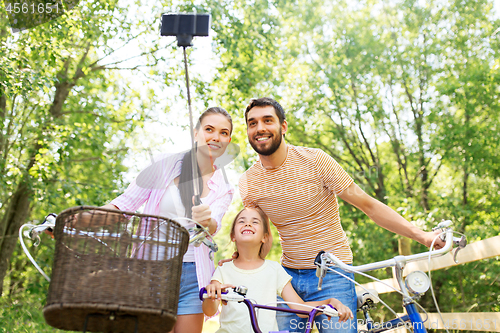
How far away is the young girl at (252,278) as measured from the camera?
2.27 metres

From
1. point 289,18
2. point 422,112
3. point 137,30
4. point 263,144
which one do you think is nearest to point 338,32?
point 289,18

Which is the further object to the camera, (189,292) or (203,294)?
(189,292)

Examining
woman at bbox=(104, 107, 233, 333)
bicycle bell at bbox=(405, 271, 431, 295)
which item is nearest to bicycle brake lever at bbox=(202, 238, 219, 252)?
woman at bbox=(104, 107, 233, 333)

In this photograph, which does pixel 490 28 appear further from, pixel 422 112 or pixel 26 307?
pixel 26 307

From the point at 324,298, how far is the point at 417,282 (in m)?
0.71

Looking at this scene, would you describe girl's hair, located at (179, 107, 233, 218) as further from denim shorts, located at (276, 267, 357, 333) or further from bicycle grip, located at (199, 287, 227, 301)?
denim shorts, located at (276, 267, 357, 333)

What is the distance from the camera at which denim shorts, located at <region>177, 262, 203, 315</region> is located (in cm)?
220

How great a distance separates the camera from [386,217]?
2.39m

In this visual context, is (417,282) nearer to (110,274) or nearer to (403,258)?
(403,258)

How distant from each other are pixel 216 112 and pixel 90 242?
1.21 meters

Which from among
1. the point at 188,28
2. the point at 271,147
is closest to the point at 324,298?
the point at 271,147

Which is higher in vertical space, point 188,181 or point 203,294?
point 188,181

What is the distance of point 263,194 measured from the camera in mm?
2658

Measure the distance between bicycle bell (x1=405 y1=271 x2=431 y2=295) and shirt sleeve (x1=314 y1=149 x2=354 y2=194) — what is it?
793 millimetres
